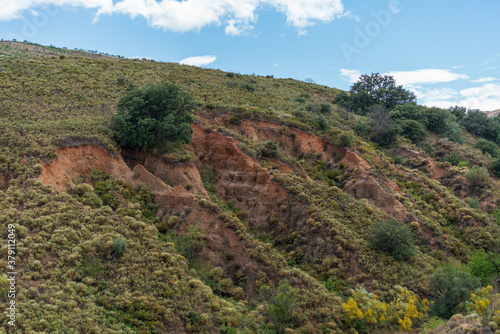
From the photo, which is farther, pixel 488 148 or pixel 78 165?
pixel 488 148

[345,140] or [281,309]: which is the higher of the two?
[345,140]

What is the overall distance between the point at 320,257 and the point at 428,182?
48.0 ft

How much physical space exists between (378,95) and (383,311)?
130 ft

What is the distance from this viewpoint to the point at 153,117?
23312 millimetres

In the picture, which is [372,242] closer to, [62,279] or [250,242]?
[250,242]

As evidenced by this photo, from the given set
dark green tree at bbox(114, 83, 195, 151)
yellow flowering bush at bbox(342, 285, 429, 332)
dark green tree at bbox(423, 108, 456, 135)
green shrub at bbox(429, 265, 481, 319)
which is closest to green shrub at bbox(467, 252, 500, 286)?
green shrub at bbox(429, 265, 481, 319)

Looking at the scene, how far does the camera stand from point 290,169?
25.3 metres

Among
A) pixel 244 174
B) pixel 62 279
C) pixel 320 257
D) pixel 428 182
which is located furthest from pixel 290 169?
pixel 62 279

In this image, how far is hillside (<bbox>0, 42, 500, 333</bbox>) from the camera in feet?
44.9

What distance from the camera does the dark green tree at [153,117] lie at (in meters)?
22.0

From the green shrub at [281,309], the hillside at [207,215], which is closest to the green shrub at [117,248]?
the hillside at [207,215]

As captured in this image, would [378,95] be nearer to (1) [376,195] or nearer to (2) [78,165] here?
(1) [376,195]

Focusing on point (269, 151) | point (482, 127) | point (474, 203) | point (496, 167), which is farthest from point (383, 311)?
point (482, 127)

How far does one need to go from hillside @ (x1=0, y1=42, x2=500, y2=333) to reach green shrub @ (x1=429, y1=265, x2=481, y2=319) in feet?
2.23
